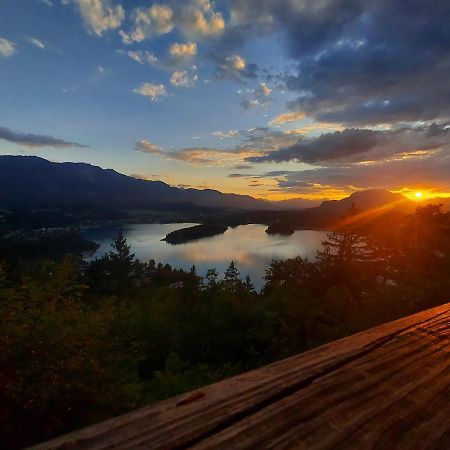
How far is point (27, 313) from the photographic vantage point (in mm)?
3779

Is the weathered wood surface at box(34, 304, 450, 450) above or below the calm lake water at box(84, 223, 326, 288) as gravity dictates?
above

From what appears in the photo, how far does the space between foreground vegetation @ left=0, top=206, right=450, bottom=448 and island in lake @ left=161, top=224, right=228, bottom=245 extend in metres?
80.4

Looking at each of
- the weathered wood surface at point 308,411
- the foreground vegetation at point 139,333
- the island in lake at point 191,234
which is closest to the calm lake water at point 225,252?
the island in lake at point 191,234

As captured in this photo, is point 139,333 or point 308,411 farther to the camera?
point 139,333

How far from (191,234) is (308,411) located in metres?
104

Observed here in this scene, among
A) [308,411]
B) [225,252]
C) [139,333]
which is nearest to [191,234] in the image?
[225,252]

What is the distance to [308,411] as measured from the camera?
2.27 feet

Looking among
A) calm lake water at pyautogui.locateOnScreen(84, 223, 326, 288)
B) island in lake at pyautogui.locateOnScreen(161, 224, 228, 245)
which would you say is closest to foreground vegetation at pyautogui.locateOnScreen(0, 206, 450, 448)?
calm lake water at pyautogui.locateOnScreen(84, 223, 326, 288)

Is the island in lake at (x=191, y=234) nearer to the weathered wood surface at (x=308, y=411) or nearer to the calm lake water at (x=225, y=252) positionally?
the calm lake water at (x=225, y=252)

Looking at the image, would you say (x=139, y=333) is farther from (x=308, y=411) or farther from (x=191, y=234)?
(x=191, y=234)

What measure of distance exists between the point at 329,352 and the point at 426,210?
2420 cm

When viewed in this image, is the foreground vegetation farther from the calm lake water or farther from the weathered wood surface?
the calm lake water

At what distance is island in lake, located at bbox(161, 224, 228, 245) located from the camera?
96.8m

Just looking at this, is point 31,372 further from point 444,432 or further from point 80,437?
point 444,432
